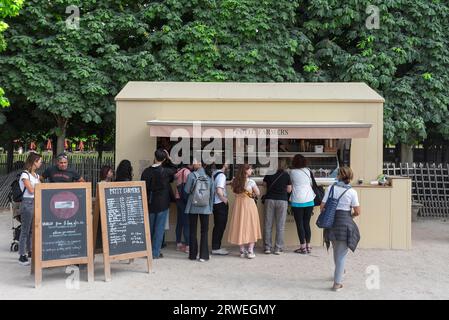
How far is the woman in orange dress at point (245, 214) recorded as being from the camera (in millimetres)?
8172

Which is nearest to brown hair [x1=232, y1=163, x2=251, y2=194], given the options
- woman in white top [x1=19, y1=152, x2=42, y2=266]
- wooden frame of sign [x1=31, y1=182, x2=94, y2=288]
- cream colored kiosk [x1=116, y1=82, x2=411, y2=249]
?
cream colored kiosk [x1=116, y1=82, x2=411, y2=249]

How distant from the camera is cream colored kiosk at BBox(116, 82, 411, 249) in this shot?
912 cm

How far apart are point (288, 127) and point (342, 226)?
341cm

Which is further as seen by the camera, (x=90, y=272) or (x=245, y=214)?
(x=245, y=214)

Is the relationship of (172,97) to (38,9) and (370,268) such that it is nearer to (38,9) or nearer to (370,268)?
(370,268)

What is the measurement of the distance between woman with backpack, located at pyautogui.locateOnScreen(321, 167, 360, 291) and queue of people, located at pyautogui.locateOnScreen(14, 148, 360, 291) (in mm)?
2089

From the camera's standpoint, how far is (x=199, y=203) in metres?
7.84

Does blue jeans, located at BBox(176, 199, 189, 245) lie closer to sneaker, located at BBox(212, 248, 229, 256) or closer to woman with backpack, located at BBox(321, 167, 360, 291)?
sneaker, located at BBox(212, 248, 229, 256)

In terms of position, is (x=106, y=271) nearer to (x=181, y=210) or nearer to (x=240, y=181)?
(x=181, y=210)

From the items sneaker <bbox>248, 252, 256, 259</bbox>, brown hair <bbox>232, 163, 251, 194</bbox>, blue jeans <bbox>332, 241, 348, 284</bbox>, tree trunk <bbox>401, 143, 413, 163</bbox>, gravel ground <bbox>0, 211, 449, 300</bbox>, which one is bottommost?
gravel ground <bbox>0, 211, 449, 300</bbox>

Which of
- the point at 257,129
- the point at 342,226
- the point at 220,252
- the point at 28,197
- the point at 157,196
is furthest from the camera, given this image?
the point at 257,129

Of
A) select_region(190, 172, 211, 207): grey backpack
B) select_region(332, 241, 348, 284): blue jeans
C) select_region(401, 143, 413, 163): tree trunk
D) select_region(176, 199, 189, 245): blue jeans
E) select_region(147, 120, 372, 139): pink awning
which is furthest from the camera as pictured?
select_region(401, 143, 413, 163): tree trunk

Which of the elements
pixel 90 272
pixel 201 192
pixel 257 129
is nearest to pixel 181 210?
pixel 201 192

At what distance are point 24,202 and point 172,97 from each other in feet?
12.0
